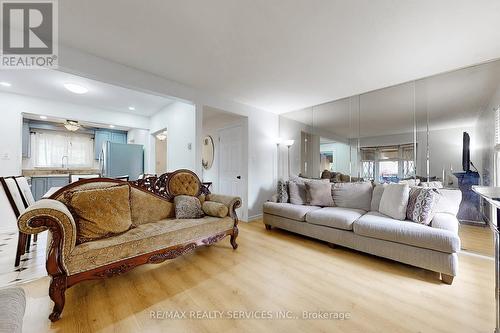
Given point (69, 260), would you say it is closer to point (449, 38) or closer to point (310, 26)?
point (310, 26)

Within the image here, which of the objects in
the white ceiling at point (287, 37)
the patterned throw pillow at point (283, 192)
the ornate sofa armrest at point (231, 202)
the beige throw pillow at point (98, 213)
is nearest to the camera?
the white ceiling at point (287, 37)

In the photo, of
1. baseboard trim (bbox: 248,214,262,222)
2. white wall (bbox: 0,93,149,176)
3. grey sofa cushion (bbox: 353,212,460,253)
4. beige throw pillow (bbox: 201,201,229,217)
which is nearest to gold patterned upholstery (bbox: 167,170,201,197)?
beige throw pillow (bbox: 201,201,229,217)

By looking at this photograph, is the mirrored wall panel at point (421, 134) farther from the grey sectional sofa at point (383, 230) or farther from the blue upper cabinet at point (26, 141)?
the blue upper cabinet at point (26, 141)

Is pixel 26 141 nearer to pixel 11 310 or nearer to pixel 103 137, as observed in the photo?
pixel 103 137

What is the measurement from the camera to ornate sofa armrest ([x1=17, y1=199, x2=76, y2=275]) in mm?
1349

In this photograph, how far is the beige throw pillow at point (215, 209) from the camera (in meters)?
2.51

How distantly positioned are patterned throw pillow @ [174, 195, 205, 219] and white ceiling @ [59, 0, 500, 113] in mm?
1772

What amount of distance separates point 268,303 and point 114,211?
1.72m

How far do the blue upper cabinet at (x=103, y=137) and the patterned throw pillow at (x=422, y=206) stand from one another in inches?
275

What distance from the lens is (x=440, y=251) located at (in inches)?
72.6

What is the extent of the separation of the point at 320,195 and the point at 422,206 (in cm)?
134

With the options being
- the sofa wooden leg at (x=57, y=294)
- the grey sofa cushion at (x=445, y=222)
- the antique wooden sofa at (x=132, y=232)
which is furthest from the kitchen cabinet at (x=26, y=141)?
the grey sofa cushion at (x=445, y=222)

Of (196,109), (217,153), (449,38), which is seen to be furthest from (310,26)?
(217,153)

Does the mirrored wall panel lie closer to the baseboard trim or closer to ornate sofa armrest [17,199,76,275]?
the baseboard trim
